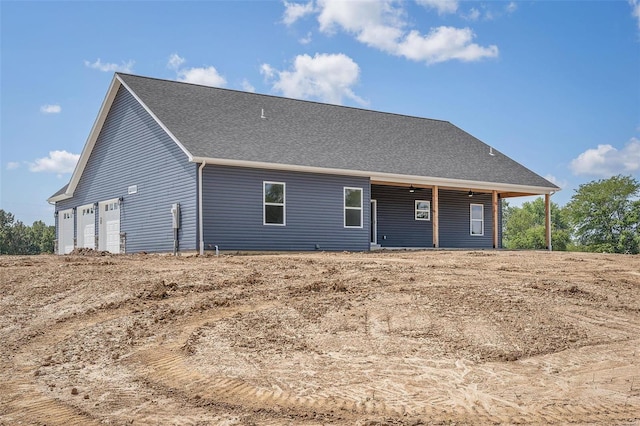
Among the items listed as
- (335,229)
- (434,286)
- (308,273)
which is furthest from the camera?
(335,229)

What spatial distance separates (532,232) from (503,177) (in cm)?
4276

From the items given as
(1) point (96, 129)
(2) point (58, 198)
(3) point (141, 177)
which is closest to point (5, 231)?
(2) point (58, 198)

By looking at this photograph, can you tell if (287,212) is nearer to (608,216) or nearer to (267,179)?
(267,179)

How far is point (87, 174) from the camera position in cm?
2592

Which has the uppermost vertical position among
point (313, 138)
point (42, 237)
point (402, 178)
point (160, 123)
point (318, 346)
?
point (160, 123)

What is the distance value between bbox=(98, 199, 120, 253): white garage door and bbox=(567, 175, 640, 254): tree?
32.4 meters

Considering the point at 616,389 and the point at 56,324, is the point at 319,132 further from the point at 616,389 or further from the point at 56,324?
the point at 616,389

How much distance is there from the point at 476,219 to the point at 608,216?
21.5 m

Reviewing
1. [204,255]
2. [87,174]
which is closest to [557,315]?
[204,255]

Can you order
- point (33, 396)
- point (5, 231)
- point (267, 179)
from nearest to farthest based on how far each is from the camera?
1. point (33, 396)
2. point (267, 179)
3. point (5, 231)

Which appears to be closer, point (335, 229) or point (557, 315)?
point (557, 315)

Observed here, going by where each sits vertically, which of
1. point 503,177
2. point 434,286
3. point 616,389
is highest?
point 503,177

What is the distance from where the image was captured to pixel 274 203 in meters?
20.2

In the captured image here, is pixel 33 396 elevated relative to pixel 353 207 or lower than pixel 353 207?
lower
